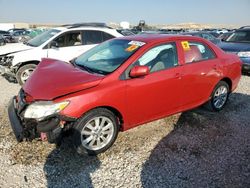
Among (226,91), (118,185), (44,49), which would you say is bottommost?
(118,185)

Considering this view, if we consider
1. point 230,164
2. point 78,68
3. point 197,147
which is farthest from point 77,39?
point 230,164

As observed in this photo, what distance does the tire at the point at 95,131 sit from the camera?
3799 mm

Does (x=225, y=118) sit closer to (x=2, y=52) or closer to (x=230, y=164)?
(x=230, y=164)

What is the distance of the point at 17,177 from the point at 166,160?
196cm

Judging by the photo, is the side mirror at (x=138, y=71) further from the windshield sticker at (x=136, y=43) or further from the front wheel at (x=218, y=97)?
the front wheel at (x=218, y=97)

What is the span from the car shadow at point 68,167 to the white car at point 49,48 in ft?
13.1

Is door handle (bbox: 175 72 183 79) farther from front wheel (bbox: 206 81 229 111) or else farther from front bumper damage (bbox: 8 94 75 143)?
front bumper damage (bbox: 8 94 75 143)

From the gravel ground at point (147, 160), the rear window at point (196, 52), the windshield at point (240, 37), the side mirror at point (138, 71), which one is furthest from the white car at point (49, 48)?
the windshield at point (240, 37)

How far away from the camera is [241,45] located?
10.1 meters

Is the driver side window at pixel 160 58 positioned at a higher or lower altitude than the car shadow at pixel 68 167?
higher

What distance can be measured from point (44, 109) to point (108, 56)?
1.56 metres

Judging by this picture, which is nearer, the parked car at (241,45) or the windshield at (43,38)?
the windshield at (43,38)

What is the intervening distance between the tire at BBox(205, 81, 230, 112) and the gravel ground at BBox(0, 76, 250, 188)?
59 cm

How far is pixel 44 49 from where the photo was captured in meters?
7.70
